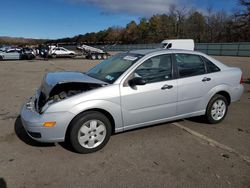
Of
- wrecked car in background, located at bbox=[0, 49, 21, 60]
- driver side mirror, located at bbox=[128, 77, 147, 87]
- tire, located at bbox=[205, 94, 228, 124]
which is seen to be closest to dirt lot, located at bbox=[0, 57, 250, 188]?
tire, located at bbox=[205, 94, 228, 124]

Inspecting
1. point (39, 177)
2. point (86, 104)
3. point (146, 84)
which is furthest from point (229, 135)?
point (39, 177)

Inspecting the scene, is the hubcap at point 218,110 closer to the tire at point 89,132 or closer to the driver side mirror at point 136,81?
the driver side mirror at point 136,81

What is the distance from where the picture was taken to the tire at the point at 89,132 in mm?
3436

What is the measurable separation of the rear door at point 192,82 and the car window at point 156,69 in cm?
20

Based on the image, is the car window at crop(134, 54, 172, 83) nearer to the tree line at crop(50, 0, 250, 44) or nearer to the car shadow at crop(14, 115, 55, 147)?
the car shadow at crop(14, 115, 55, 147)

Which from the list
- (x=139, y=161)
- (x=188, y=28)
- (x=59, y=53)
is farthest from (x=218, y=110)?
(x=188, y=28)

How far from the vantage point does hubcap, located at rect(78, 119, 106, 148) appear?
11.5 ft

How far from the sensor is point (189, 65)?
4449 mm


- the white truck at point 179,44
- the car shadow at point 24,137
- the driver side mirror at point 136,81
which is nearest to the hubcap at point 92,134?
the car shadow at point 24,137

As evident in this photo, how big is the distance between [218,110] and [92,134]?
9.10ft

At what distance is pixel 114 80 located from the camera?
3.75m

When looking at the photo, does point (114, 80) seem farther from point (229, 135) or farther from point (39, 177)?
point (229, 135)

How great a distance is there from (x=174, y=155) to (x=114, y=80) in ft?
4.93

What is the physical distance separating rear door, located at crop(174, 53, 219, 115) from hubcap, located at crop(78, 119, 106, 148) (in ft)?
5.06
